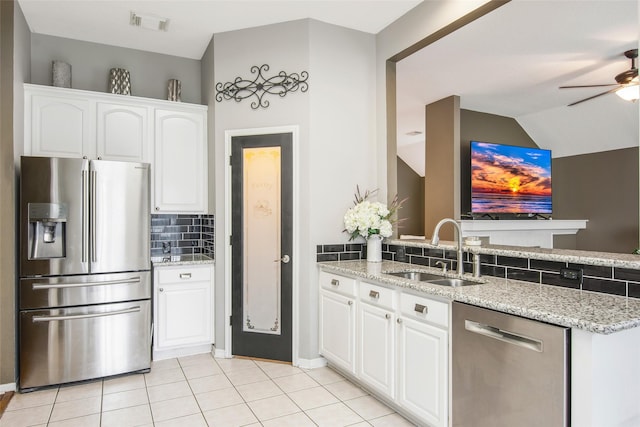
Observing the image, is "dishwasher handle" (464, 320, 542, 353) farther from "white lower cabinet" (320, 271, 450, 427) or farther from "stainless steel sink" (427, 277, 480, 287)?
"stainless steel sink" (427, 277, 480, 287)

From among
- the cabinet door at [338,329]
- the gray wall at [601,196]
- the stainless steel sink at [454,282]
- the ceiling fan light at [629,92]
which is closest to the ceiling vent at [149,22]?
the cabinet door at [338,329]

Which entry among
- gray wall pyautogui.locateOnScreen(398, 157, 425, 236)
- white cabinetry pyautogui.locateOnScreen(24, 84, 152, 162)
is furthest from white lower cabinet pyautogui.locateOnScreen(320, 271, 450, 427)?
gray wall pyautogui.locateOnScreen(398, 157, 425, 236)

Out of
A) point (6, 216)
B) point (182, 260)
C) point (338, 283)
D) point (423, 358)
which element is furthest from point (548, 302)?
point (6, 216)

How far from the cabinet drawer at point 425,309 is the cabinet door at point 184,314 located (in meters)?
1.98

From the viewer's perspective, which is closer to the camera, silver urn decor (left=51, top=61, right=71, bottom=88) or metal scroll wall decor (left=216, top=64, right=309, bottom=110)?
metal scroll wall decor (left=216, top=64, right=309, bottom=110)

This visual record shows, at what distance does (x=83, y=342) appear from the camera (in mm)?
3000

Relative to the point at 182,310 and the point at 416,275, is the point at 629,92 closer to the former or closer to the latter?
the point at 416,275

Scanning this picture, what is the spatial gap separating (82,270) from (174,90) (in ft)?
6.21

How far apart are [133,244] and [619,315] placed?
121 inches

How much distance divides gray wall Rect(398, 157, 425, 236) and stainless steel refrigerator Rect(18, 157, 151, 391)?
21.7 ft

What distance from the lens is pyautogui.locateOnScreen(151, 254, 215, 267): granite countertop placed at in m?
Answer: 3.51

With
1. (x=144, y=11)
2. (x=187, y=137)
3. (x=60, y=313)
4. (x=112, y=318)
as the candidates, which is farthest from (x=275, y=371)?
(x=144, y=11)

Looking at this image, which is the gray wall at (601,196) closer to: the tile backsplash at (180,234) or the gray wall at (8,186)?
the tile backsplash at (180,234)

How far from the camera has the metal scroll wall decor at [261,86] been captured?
132 inches
